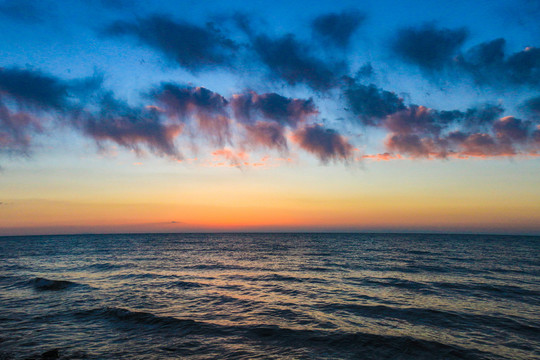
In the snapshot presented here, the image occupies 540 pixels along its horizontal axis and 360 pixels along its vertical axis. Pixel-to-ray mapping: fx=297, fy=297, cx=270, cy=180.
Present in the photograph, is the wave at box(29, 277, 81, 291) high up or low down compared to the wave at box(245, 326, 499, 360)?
down

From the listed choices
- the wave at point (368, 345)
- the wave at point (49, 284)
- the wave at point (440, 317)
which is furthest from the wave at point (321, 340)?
the wave at point (49, 284)

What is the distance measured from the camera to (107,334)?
52.5ft

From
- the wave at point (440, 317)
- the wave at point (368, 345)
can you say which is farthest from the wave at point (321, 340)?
the wave at point (440, 317)

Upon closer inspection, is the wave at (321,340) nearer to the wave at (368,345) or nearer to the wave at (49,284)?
the wave at (368,345)

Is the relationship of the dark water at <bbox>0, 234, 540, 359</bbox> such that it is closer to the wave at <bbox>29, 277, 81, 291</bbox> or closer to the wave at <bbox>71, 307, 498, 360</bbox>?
the wave at <bbox>71, 307, 498, 360</bbox>

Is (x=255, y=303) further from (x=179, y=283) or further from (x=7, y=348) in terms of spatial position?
(x=7, y=348)

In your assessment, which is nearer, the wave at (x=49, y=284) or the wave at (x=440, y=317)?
the wave at (x=440, y=317)

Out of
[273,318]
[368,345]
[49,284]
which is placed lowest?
[49,284]

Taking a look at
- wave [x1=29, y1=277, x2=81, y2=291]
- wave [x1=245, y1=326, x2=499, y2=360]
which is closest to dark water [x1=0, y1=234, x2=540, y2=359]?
wave [x1=245, y1=326, x2=499, y2=360]

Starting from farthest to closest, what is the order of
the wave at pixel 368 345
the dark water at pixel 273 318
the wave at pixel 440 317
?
the wave at pixel 440 317
the dark water at pixel 273 318
the wave at pixel 368 345

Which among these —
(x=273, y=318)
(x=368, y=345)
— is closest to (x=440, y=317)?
(x=368, y=345)

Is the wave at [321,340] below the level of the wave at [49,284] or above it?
above

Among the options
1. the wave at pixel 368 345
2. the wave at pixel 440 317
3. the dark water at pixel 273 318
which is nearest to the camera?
the wave at pixel 368 345

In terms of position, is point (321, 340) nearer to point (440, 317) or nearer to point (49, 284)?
point (440, 317)
